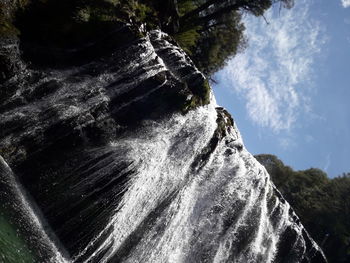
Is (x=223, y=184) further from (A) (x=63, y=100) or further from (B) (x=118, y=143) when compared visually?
(A) (x=63, y=100)

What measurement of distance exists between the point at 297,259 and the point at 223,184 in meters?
4.64

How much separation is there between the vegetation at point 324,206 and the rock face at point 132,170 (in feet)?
55.9

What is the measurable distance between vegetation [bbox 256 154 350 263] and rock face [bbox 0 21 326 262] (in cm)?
1704

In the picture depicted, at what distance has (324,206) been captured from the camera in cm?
3238

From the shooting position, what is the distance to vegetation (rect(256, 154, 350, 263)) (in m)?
31.3

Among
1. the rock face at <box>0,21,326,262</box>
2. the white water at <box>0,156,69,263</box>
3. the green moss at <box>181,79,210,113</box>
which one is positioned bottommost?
the white water at <box>0,156,69,263</box>

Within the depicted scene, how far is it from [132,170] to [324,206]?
85.6 feet

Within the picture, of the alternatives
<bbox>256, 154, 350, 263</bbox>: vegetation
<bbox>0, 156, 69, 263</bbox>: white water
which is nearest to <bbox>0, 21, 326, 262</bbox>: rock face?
<bbox>0, 156, 69, 263</bbox>: white water

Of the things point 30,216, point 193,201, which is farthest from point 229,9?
point 30,216

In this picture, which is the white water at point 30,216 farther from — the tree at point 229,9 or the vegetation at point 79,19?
the tree at point 229,9

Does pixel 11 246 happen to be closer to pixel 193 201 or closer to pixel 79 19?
pixel 193 201

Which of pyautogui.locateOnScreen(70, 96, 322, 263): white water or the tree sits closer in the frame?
pyautogui.locateOnScreen(70, 96, 322, 263): white water

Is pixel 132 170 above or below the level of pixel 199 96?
below

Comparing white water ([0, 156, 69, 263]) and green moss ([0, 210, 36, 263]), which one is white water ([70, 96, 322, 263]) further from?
green moss ([0, 210, 36, 263])
